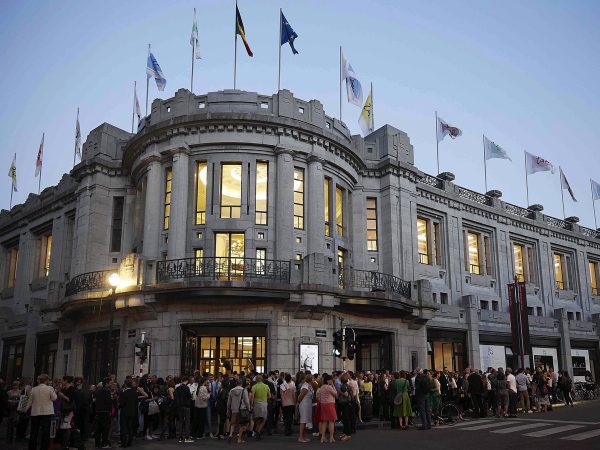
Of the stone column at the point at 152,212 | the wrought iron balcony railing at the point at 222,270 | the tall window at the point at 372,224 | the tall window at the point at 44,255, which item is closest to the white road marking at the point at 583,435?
the wrought iron balcony railing at the point at 222,270

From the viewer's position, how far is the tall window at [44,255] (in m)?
34.3

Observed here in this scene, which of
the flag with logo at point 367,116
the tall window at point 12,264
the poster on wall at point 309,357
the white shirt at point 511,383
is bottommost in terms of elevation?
the white shirt at point 511,383

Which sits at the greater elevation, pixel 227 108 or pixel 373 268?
pixel 227 108

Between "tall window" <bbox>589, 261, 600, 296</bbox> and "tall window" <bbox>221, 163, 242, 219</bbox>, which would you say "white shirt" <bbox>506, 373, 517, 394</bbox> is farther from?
"tall window" <bbox>589, 261, 600, 296</bbox>

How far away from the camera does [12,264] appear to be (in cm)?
3847

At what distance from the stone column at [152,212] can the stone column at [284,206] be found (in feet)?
17.2

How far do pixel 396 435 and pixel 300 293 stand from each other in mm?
7943

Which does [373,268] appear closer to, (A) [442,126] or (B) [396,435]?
(A) [442,126]

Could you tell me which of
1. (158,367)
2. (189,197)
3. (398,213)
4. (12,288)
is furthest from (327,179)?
(12,288)

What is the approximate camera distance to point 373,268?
2858 centimetres

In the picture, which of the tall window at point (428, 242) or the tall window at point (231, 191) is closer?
the tall window at point (231, 191)

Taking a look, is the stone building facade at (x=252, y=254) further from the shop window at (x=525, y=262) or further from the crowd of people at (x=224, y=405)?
the crowd of people at (x=224, y=405)

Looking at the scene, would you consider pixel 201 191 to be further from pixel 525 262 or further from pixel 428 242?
pixel 525 262

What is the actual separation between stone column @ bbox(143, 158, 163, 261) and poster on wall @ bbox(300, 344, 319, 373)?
7333 mm
